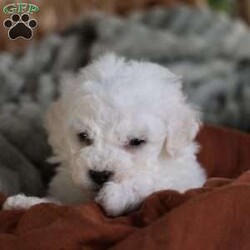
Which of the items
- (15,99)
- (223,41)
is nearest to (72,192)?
(15,99)

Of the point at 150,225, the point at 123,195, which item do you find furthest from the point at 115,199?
the point at 150,225

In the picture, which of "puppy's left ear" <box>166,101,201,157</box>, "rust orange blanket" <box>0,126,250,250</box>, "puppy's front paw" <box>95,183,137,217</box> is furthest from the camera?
"puppy's left ear" <box>166,101,201,157</box>

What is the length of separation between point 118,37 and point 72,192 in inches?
68.3

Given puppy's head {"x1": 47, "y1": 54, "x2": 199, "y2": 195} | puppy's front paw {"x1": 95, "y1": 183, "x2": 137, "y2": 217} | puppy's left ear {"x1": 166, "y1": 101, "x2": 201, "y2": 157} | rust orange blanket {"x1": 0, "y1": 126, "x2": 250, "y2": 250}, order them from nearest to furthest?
rust orange blanket {"x1": 0, "y1": 126, "x2": 250, "y2": 250} < puppy's front paw {"x1": 95, "y1": 183, "x2": 137, "y2": 217} < puppy's head {"x1": 47, "y1": 54, "x2": 199, "y2": 195} < puppy's left ear {"x1": 166, "y1": 101, "x2": 201, "y2": 157}

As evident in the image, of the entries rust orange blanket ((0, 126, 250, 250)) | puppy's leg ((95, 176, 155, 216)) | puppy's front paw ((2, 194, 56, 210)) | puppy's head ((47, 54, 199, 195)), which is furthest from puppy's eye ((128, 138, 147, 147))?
puppy's front paw ((2, 194, 56, 210))

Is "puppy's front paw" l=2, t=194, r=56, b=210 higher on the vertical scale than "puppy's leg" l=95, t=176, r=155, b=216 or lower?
lower

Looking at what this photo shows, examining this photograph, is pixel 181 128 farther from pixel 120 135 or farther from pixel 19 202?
pixel 19 202

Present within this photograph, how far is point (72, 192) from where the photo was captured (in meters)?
2.33

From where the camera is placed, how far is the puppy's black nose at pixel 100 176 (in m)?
2.03

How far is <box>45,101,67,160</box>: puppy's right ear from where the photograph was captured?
229 centimetres

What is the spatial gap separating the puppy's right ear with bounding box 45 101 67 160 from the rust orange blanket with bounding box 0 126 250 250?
1.41ft

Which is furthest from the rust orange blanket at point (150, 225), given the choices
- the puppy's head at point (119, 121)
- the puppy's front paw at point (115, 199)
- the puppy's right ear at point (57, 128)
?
the puppy's right ear at point (57, 128)

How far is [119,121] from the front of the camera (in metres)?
2.09

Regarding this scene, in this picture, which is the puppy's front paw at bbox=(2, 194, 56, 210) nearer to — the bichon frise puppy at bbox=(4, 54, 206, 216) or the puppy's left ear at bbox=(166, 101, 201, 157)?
the bichon frise puppy at bbox=(4, 54, 206, 216)
